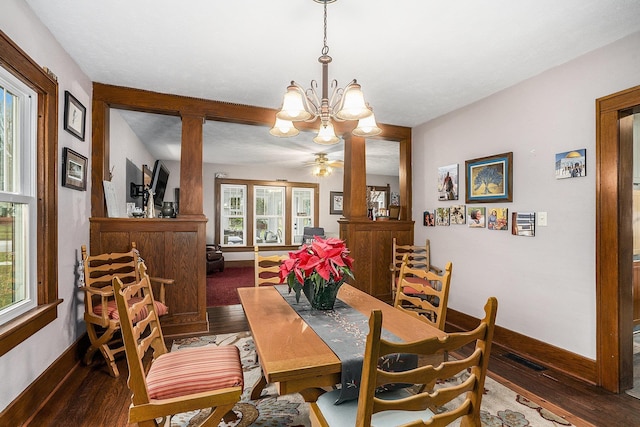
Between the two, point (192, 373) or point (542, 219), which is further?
point (542, 219)

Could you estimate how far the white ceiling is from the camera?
1.99 meters

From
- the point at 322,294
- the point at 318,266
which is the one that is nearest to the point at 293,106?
the point at 318,266

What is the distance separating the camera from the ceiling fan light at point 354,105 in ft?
6.26

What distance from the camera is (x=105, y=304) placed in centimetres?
247

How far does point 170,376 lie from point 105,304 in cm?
130

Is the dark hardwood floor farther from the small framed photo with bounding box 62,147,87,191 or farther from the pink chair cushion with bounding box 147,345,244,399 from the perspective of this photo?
the small framed photo with bounding box 62,147,87,191

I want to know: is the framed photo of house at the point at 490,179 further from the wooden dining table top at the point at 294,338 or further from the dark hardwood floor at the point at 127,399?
the wooden dining table top at the point at 294,338

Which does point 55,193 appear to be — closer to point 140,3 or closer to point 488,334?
point 140,3

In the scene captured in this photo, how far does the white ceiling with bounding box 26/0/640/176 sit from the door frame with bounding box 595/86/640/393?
62cm

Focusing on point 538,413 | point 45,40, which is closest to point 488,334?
point 538,413

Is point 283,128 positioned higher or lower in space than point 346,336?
higher

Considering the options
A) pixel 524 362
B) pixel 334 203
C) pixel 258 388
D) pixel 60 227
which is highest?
pixel 334 203

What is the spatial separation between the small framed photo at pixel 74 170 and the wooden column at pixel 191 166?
32.9 inches

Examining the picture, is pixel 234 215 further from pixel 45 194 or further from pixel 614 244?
pixel 614 244
